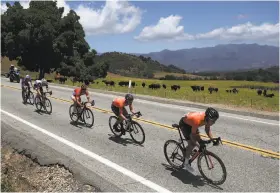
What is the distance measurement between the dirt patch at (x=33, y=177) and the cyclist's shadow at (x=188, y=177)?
200cm

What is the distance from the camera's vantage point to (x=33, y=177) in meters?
8.22

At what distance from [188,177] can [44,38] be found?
4190 centimetres

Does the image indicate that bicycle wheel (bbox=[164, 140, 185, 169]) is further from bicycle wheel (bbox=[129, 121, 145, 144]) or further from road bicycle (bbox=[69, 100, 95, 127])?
road bicycle (bbox=[69, 100, 95, 127])

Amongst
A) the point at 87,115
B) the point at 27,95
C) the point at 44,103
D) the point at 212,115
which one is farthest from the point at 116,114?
the point at 27,95

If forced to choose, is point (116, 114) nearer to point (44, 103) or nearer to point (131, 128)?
point (131, 128)

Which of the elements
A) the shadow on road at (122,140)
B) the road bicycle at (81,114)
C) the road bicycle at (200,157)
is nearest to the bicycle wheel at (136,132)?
the shadow on road at (122,140)

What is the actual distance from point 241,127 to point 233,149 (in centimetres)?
353

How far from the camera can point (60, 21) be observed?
4966 cm

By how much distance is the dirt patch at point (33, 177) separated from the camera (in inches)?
287

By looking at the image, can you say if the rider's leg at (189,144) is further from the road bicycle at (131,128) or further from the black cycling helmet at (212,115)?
the road bicycle at (131,128)

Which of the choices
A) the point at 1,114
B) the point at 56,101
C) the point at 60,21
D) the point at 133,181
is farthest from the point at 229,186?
the point at 60,21

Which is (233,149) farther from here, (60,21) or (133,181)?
(60,21)

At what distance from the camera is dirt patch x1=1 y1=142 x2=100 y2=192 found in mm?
7289

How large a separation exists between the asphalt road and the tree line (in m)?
32.3
